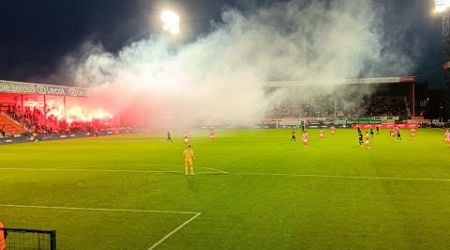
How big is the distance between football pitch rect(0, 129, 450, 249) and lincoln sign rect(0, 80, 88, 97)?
26202 mm

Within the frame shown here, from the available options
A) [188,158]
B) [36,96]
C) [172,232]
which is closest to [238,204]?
[172,232]

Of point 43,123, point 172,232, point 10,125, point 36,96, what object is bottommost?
point 172,232

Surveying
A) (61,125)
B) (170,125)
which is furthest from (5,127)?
(170,125)

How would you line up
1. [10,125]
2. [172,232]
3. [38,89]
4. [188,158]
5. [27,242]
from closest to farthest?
[27,242], [172,232], [188,158], [38,89], [10,125]

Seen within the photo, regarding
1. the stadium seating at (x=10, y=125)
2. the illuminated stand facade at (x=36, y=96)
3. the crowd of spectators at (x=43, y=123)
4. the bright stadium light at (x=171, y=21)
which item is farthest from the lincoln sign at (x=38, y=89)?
the bright stadium light at (x=171, y=21)

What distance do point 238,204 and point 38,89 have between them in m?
43.8

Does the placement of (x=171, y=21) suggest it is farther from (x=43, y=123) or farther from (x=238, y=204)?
(x=43, y=123)

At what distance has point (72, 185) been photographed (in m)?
18.3

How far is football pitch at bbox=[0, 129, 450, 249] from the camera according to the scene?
10188 millimetres

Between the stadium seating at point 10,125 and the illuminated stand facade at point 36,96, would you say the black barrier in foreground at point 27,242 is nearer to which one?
the illuminated stand facade at point 36,96

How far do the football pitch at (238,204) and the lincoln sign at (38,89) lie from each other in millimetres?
26202

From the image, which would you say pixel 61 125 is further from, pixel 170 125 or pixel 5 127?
pixel 170 125

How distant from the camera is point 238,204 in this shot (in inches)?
542

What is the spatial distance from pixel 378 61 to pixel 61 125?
43924 mm
